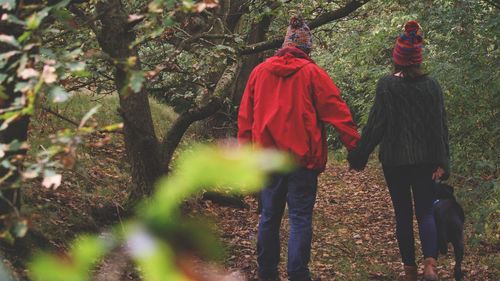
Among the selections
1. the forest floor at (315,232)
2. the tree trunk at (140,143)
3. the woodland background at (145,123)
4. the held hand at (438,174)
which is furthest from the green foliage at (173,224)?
the tree trunk at (140,143)

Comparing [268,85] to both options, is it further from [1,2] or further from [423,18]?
[423,18]

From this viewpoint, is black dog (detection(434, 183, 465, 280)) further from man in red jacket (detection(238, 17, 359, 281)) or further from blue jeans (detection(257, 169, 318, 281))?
blue jeans (detection(257, 169, 318, 281))

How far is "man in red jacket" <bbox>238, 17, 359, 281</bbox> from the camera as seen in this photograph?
4840 millimetres

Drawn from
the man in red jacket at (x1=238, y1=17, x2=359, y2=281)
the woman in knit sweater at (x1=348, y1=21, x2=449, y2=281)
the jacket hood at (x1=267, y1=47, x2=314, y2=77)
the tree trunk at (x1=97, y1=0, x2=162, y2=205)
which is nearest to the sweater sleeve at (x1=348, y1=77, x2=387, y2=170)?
the woman in knit sweater at (x1=348, y1=21, x2=449, y2=281)

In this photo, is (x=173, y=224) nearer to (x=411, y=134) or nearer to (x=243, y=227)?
(x=411, y=134)

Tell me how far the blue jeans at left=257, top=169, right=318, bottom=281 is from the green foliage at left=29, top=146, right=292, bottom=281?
390cm

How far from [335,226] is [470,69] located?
11.1ft

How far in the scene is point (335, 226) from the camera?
9.30 m

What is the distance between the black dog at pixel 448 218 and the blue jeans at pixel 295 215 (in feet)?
3.68

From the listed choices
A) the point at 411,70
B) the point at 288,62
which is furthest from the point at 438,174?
the point at 288,62

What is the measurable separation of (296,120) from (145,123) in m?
2.05

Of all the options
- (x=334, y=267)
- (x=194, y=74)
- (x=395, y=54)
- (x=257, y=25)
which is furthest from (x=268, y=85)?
(x=257, y=25)

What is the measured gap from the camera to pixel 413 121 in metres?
5.11

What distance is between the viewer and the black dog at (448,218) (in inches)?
205
